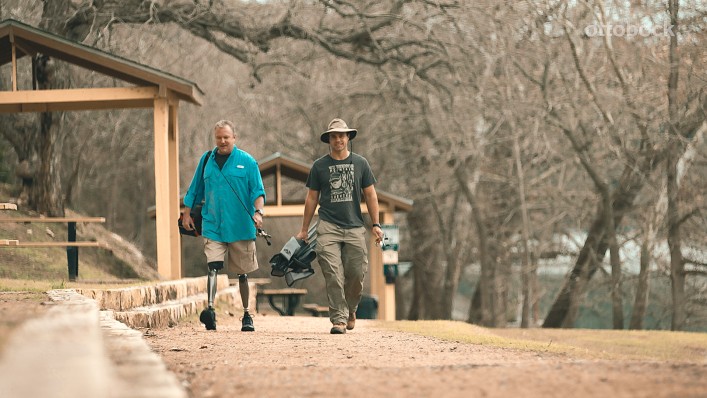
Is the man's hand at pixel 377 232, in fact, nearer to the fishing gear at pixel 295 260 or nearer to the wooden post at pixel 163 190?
the fishing gear at pixel 295 260

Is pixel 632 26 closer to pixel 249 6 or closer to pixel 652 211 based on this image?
pixel 652 211

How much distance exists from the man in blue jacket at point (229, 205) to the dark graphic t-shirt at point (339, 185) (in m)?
0.61

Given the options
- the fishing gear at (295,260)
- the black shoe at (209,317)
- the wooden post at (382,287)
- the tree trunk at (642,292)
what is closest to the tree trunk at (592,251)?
the tree trunk at (642,292)

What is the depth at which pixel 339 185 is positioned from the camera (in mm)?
10695

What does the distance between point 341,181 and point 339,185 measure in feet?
0.15

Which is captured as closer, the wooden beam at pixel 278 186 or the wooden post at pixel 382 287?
the wooden beam at pixel 278 186

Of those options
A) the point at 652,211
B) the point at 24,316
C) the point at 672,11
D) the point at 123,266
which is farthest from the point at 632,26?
the point at 24,316

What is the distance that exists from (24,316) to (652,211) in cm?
2125

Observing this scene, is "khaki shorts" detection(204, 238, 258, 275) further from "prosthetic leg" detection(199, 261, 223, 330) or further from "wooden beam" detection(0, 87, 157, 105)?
"wooden beam" detection(0, 87, 157, 105)

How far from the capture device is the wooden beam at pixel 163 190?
16031mm

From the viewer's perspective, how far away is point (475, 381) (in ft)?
18.3

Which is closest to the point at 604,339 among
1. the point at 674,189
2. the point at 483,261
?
the point at 674,189

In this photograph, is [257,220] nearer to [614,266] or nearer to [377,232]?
[377,232]

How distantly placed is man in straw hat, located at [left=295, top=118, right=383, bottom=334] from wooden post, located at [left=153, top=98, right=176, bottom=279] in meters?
5.55
